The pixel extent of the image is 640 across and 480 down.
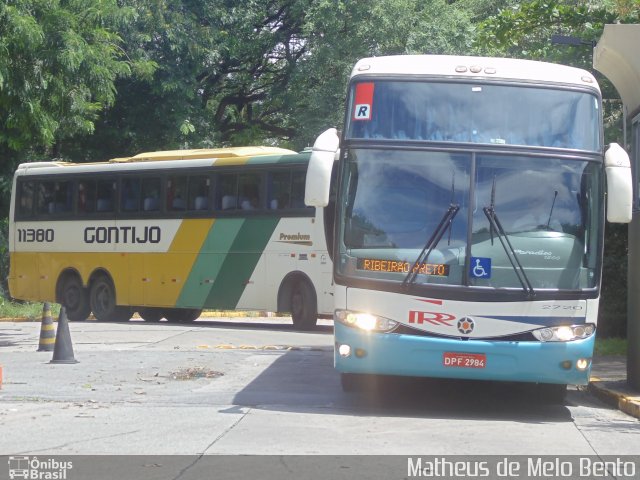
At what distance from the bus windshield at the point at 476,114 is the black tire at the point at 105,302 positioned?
46.2 ft

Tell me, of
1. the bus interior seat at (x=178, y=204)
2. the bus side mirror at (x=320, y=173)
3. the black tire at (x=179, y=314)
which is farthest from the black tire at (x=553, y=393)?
the black tire at (x=179, y=314)

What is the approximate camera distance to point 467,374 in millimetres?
10320

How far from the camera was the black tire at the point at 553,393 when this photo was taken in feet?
38.4

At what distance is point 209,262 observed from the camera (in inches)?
875

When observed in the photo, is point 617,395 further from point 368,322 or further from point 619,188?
point 368,322

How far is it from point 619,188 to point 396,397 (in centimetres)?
377

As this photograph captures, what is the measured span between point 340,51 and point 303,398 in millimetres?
18369

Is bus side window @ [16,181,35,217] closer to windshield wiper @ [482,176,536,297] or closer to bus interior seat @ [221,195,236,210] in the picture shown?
bus interior seat @ [221,195,236,210]

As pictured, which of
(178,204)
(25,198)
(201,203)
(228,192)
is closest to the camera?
(228,192)

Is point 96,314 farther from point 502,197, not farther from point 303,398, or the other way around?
point 502,197

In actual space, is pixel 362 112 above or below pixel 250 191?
above

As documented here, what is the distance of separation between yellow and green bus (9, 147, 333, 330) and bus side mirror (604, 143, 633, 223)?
1009 centimetres
